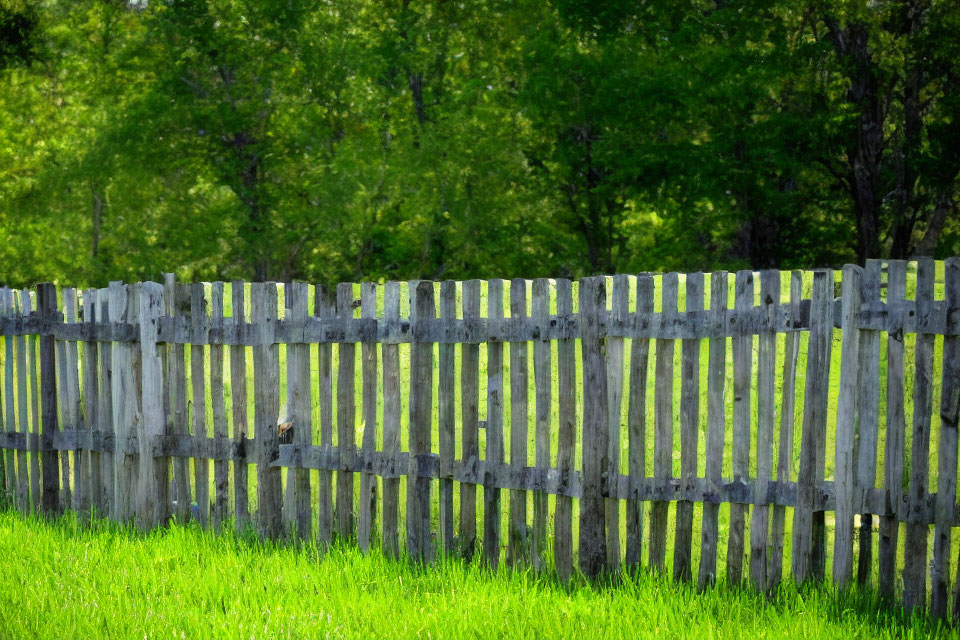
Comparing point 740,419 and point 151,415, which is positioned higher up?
point 740,419

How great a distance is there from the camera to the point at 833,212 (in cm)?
2177

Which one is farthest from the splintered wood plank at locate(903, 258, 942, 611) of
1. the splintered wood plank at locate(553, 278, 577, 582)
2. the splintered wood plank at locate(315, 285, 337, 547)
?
the splintered wood plank at locate(315, 285, 337, 547)

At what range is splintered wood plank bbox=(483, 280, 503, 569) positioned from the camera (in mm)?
6156

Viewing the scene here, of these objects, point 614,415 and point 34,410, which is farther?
point 34,410

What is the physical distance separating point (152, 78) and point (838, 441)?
74.2 ft

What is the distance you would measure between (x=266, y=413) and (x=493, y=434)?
171 centimetres

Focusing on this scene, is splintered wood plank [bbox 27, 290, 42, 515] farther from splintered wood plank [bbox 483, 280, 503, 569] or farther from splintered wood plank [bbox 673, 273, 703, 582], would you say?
splintered wood plank [bbox 673, 273, 703, 582]

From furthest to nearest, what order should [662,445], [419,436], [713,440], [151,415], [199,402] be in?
[151,415]
[199,402]
[419,436]
[662,445]
[713,440]

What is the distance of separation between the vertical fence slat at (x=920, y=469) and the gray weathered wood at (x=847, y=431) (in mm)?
275

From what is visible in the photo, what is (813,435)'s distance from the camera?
17.6 feet

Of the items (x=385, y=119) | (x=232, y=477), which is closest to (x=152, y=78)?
(x=385, y=119)

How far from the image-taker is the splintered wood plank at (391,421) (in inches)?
255

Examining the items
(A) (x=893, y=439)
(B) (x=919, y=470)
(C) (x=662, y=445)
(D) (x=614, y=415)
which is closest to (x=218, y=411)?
(D) (x=614, y=415)

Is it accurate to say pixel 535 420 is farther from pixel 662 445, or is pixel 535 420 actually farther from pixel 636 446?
pixel 662 445
